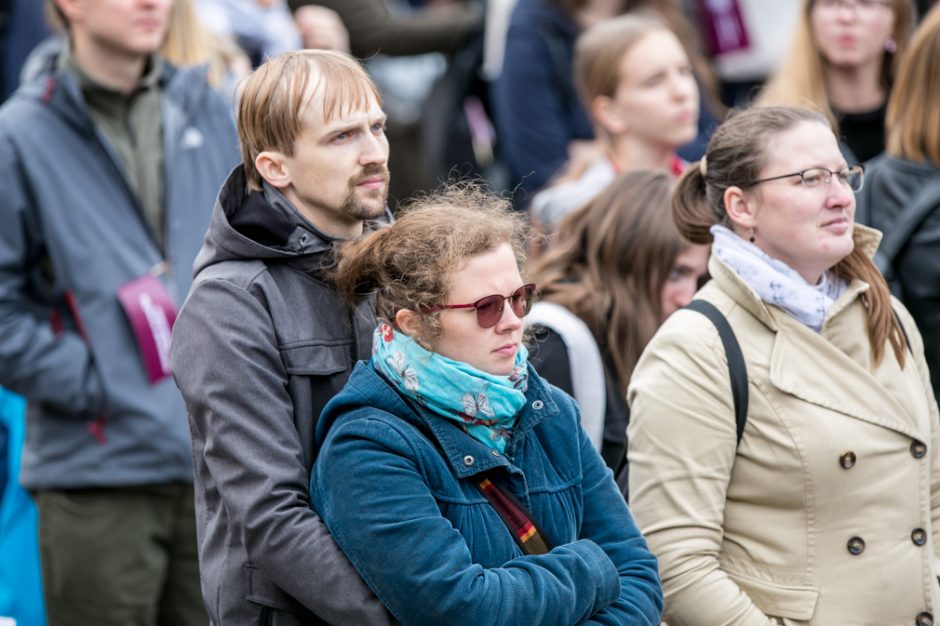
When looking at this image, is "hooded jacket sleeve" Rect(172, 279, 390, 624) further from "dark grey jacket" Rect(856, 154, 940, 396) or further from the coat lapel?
"dark grey jacket" Rect(856, 154, 940, 396)

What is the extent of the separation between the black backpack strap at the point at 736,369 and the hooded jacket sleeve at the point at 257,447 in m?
0.96

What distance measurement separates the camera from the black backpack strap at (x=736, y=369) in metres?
3.19

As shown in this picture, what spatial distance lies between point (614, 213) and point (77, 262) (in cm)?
164

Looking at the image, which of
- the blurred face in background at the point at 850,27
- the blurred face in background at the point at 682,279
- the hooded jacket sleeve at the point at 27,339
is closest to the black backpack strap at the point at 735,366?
the blurred face in background at the point at 682,279

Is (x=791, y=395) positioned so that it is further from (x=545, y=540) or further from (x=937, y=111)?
(x=937, y=111)

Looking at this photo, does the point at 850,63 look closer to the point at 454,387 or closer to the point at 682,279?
the point at 682,279

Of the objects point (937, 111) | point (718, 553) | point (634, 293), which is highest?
point (937, 111)

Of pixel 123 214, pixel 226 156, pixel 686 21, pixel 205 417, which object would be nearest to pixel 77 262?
pixel 123 214

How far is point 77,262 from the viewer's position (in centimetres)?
430

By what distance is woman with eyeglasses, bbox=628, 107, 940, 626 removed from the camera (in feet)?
10.4

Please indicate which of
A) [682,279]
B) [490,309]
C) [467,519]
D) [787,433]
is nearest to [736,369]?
[787,433]

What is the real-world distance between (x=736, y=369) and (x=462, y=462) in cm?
77

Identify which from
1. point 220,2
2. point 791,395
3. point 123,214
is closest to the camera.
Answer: point 791,395

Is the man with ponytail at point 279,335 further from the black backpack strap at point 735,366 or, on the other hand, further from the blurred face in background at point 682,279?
the blurred face in background at point 682,279
